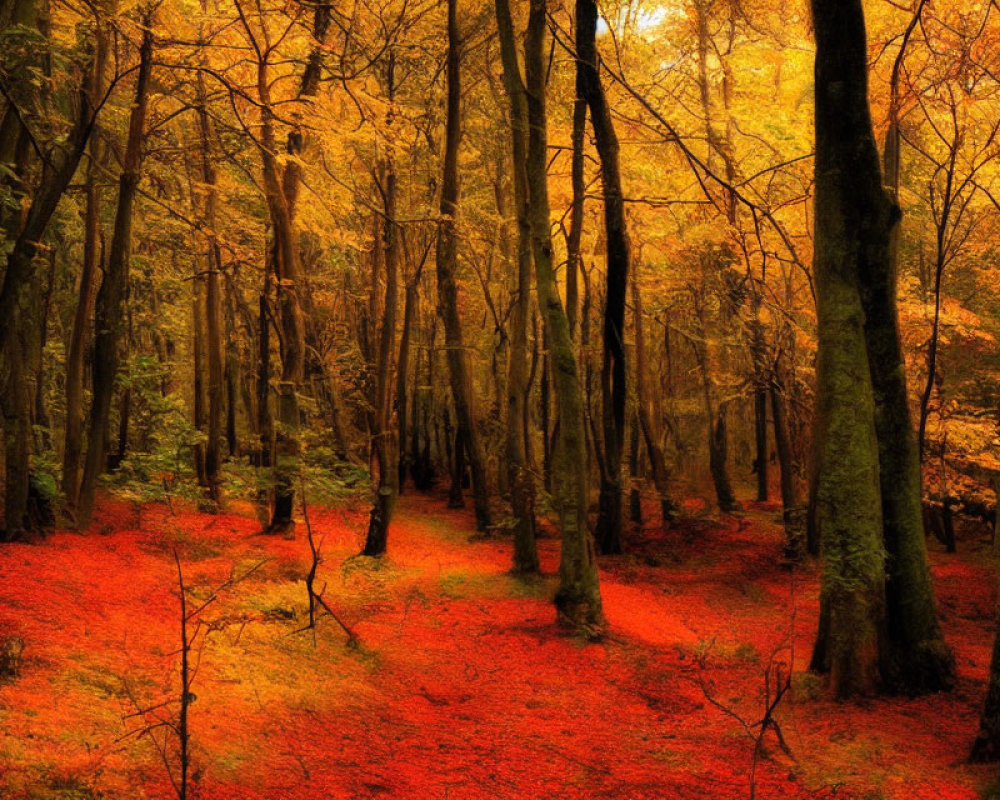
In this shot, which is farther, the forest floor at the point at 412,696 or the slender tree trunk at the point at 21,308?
the slender tree trunk at the point at 21,308

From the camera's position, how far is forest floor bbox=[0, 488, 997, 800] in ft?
13.7

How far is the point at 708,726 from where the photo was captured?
18.8ft

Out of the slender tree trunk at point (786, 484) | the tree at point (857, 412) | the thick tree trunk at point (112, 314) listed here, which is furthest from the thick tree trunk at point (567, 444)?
the slender tree trunk at point (786, 484)

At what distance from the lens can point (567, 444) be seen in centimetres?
873

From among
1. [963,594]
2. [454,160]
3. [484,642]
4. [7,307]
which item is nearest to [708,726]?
[484,642]

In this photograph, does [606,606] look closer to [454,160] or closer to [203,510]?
[454,160]

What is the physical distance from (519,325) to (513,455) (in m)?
2.25

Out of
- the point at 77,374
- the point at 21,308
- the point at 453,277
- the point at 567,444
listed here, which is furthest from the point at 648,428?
the point at 21,308

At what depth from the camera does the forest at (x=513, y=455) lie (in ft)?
16.0

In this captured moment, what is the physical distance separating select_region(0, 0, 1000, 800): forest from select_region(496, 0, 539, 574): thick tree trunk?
7cm

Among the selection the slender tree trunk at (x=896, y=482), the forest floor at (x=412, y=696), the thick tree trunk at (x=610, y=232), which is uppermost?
the thick tree trunk at (x=610, y=232)

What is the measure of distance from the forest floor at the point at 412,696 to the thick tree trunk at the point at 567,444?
0.49m

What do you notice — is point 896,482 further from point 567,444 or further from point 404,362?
point 404,362

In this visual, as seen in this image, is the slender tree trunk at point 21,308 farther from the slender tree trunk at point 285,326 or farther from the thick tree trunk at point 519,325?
the thick tree trunk at point 519,325
